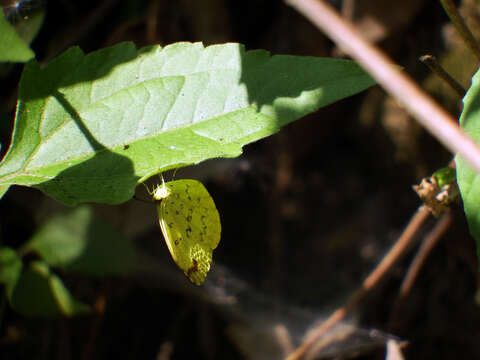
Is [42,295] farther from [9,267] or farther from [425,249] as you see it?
[425,249]

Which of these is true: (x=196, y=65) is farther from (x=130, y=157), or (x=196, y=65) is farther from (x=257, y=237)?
(x=257, y=237)

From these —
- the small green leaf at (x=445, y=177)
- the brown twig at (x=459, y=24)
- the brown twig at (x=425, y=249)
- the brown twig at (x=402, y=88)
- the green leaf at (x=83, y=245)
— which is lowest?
the brown twig at (x=402, y=88)

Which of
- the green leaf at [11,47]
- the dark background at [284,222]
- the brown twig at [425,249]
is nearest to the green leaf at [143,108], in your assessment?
the green leaf at [11,47]

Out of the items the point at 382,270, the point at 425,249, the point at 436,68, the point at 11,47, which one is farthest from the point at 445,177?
the point at 11,47

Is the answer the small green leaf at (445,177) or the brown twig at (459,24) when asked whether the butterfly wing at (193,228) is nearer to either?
the small green leaf at (445,177)

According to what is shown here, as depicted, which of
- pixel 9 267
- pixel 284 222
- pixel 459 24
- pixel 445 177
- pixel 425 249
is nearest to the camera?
pixel 459 24

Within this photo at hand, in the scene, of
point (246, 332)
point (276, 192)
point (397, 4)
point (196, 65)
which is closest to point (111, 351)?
point (246, 332)
